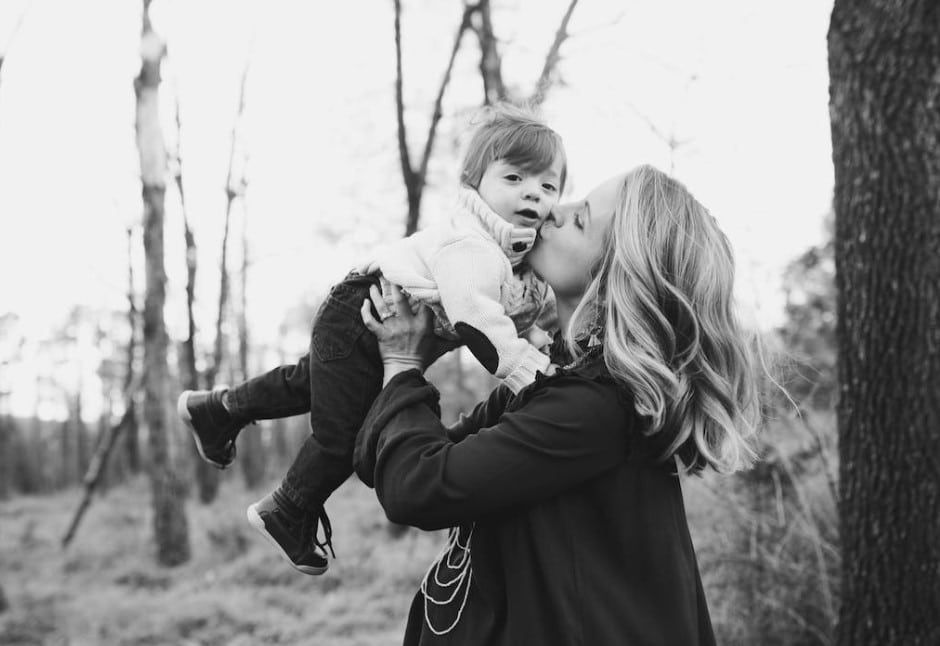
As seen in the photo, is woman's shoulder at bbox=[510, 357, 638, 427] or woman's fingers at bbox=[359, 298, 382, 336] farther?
woman's fingers at bbox=[359, 298, 382, 336]

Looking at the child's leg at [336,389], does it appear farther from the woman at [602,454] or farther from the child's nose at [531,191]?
the child's nose at [531,191]

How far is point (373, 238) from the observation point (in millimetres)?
15117

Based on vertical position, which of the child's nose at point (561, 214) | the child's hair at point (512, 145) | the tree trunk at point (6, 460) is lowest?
the child's nose at point (561, 214)

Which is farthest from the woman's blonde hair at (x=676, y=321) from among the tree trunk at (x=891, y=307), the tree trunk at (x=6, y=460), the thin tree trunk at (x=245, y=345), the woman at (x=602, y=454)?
the tree trunk at (x=6, y=460)

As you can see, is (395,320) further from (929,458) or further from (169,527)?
(169,527)

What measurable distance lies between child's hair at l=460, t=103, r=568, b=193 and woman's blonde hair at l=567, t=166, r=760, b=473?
79 centimetres

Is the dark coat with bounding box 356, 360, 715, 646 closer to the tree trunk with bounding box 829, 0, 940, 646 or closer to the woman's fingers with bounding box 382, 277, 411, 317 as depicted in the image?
the woman's fingers with bounding box 382, 277, 411, 317

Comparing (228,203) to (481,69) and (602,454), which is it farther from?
(602,454)

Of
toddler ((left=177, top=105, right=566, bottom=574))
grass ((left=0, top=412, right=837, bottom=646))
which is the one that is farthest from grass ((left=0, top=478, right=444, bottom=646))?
toddler ((left=177, top=105, right=566, bottom=574))

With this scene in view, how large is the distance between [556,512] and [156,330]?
9173 mm

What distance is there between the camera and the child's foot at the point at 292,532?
242 cm

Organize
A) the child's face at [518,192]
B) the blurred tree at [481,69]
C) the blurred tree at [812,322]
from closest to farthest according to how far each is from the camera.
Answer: the child's face at [518,192], the blurred tree at [812,322], the blurred tree at [481,69]

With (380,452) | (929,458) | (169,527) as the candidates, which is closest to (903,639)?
(929,458)

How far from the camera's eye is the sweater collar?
2299 mm
